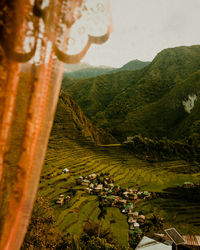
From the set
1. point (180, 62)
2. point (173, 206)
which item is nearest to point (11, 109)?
point (173, 206)

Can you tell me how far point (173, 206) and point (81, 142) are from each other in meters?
31.6

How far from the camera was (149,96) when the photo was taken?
98.9 m

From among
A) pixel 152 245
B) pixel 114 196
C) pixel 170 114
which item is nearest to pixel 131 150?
pixel 114 196

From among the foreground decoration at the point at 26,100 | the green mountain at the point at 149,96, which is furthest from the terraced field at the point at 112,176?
the green mountain at the point at 149,96

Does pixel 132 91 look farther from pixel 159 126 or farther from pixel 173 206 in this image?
pixel 173 206

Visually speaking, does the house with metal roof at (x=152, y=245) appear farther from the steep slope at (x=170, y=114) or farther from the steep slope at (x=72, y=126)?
the steep slope at (x=170, y=114)

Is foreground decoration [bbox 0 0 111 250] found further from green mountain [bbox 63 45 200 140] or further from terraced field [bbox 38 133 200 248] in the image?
green mountain [bbox 63 45 200 140]

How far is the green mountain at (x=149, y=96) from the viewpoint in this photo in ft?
257

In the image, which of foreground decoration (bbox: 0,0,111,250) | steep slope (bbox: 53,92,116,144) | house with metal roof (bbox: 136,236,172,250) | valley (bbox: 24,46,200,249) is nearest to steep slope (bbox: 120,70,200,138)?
valley (bbox: 24,46,200,249)

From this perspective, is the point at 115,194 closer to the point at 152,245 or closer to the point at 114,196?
the point at 114,196

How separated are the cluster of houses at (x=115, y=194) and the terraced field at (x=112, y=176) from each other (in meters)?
1.10

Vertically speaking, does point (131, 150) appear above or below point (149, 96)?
below

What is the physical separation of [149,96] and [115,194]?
7784 cm

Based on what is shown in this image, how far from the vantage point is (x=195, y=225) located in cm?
2197
